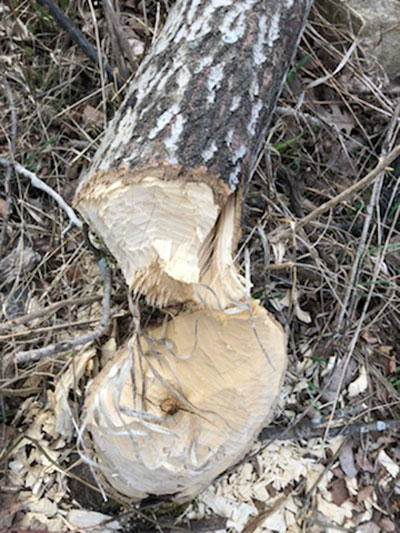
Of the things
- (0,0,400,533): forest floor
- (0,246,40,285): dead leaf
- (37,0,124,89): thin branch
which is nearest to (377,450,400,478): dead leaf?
(0,0,400,533): forest floor

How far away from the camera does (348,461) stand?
164cm

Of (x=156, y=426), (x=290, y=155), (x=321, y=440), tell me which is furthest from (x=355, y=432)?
(x=290, y=155)

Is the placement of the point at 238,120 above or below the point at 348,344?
above

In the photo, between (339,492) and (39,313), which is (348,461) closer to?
(339,492)

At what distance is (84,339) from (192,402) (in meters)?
0.33

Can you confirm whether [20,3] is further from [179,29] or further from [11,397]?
[11,397]

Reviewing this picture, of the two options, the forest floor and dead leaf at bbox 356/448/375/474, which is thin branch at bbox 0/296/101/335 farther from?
dead leaf at bbox 356/448/375/474

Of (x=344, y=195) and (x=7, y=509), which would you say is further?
(x=7, y=509)

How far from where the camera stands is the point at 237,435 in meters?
1.18

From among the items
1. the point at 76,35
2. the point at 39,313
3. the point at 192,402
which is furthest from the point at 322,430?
the point at 76,35

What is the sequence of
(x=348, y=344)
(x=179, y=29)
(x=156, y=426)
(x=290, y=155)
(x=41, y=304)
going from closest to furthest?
(x=156, y=426), (x=179, y=29), (x=41, y=304), (x=348, y=344), (x=290, y=155)

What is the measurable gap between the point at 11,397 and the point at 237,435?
710 mm

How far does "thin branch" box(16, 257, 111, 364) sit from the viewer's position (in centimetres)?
125

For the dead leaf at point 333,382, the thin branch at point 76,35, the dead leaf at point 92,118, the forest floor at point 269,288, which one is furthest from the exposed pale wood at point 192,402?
the thin branch at point 76,35
